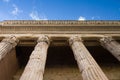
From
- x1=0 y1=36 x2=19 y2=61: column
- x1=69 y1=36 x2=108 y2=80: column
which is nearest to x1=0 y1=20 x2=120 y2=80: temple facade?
x1=0 y1=36 x2=19 y2=61: column

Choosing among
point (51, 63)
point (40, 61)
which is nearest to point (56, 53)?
point (51, 63)

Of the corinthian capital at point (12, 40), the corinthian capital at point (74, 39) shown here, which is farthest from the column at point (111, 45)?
the corinthian capital at point (12, 40)

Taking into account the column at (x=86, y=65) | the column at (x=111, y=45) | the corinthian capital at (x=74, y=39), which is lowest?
the column at (x=86, y=65)

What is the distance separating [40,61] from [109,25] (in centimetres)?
620

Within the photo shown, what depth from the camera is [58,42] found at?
1181 centimetres

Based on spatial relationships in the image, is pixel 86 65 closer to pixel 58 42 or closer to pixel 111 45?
pixel 111 45

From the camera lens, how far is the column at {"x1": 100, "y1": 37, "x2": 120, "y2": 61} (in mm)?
9439

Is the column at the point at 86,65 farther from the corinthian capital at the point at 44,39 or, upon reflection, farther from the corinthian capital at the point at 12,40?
the corinthian capital at the point at 12,40

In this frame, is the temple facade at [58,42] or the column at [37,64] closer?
the column at [37,64]

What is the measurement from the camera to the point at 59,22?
12.1 metres

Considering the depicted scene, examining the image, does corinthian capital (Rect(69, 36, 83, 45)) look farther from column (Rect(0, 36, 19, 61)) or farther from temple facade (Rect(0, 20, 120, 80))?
column (Rect(0, 36, 19, 61))

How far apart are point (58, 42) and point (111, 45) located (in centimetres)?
341

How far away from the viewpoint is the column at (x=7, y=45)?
881 centimetres

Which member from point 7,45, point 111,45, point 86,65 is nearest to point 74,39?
point 111,45
